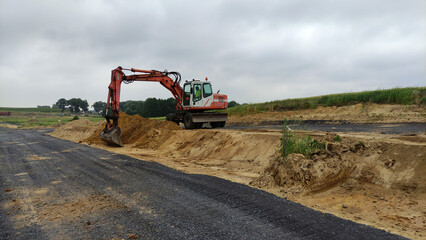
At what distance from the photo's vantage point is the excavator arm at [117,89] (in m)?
14.0

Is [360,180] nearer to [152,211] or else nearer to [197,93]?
[152,211]

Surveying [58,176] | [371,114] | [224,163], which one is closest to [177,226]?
[58,176]

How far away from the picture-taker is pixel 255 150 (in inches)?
380

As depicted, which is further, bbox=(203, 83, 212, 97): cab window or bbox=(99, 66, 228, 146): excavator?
bbox=(203, 83, 212, 97): cab window

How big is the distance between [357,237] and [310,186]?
2.20m

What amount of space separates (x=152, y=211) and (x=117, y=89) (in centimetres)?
1144

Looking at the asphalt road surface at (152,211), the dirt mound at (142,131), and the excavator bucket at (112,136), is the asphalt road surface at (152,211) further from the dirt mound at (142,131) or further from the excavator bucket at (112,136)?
the dirt mound at (142,131)

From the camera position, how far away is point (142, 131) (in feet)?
54.9

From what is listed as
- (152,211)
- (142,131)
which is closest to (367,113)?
(142,131)

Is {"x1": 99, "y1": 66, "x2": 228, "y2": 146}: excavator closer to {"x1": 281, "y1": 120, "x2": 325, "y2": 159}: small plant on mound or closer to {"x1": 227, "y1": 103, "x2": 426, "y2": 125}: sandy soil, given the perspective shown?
{"x1": 227, "y1": 103, "x2": 426, "y2": 125}: sandy soil

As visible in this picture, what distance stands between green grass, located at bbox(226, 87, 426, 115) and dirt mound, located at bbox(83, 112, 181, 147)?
46.5ft

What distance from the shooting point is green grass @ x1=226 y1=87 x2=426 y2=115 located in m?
17.6

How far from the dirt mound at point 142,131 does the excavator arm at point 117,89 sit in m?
1.47

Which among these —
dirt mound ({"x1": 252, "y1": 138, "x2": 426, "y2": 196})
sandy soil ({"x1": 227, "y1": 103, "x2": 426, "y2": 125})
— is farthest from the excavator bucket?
dirt mound ({"x1": 252, "y1": 138, "x2": 426, "y2": 196})
